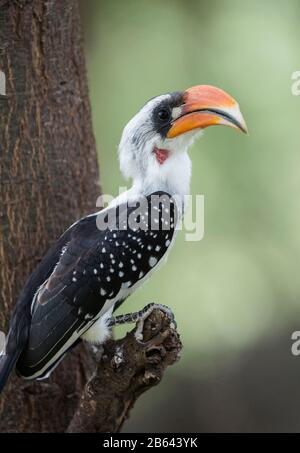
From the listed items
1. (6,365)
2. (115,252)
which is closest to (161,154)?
→ (115,252)

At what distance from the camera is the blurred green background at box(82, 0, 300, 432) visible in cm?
656

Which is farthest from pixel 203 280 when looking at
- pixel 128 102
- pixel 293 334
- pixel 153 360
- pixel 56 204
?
pixel 153 360

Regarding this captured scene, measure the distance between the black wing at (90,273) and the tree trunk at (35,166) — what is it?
46 cm

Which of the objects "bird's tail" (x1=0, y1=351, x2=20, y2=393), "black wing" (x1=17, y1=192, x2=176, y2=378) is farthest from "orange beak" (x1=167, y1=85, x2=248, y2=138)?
"bird's tail" (x1=0, y1=351, x2=20, y2=393)

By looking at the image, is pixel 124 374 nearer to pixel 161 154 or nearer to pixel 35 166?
pixel 161 154

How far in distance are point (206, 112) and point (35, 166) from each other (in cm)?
104

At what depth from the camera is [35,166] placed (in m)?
4.57

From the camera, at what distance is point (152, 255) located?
410 cm

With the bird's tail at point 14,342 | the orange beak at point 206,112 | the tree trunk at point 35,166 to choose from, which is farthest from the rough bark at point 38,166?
the orange beak at point 206,112

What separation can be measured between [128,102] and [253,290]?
195 centimetres

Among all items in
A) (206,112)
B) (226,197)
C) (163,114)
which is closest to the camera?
(206,112)

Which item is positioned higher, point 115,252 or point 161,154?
point 161,154

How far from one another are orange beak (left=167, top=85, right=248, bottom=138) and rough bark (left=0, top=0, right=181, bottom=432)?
28.4 inches
